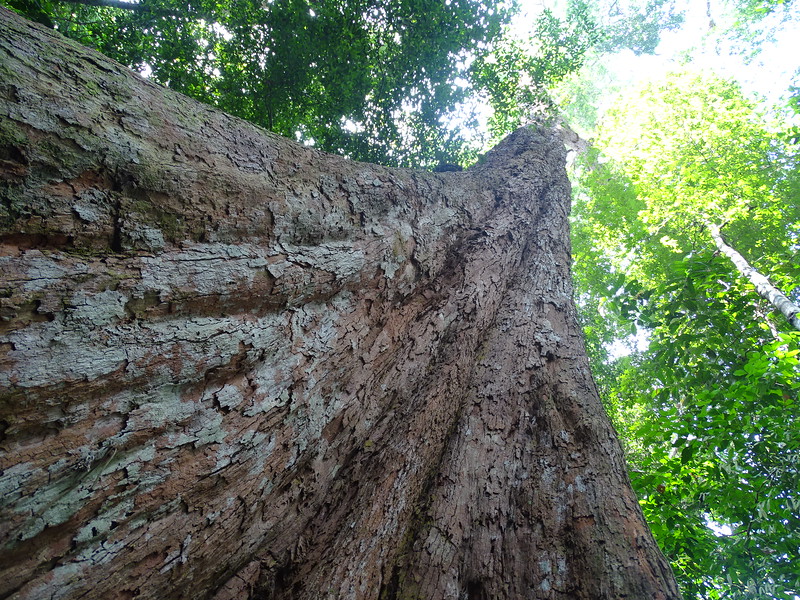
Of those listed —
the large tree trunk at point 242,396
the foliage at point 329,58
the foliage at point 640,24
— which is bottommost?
the large tree trunk at point 242,396

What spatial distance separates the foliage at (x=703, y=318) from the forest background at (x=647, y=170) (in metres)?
0.03

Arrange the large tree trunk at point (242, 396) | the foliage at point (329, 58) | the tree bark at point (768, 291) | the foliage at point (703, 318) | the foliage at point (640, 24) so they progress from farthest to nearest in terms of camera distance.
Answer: the foliage at point (640, 24) < the foliage at point (329, 58) < the tree bark at point (768, 291) < the foliage at point (703, 318) < the large tree trunk at point (242, 396)

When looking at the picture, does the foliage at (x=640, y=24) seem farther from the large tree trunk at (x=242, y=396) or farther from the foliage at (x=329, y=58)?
the large tree trunk at (x=242, y=396)

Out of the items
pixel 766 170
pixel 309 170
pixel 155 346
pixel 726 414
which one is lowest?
pixel 726 414

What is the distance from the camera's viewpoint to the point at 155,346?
146cm

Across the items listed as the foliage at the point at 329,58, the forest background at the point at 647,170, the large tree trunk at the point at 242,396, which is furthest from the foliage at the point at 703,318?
the foliage at the point at 329,58

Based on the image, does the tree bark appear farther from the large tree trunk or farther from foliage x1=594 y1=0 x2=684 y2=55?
foliage x1=594 y1=0 x2=684 y2=55

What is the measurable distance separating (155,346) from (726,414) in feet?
14.0

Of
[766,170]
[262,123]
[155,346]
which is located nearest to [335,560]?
[155,346]

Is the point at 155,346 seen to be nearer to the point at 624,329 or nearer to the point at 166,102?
the point at 166,102

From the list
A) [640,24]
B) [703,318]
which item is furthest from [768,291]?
[640,24]

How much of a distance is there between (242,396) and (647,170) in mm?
10082

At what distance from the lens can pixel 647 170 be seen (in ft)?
29.3

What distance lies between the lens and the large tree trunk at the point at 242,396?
4.08ft
